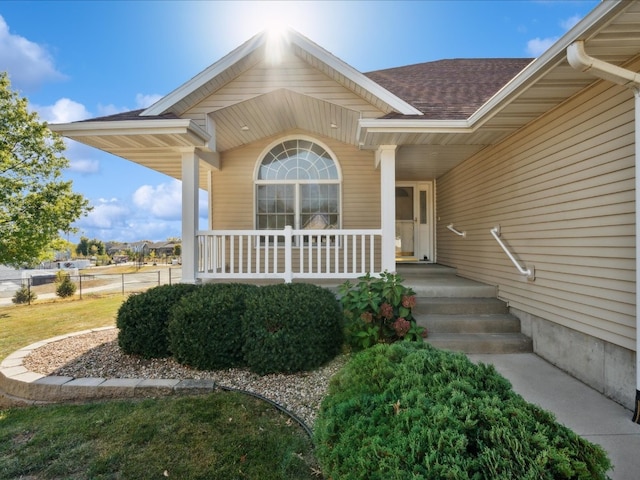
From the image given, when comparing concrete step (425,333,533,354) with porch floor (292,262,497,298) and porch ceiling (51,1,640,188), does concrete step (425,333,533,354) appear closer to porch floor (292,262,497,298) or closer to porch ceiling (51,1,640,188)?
porch floor (292,262,497,298)

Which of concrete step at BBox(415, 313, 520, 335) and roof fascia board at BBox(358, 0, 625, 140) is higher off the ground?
roof fascia board at BBox(358, 0, 625, 140)

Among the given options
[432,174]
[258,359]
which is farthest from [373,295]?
[432,174]

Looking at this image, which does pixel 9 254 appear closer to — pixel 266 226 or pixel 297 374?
pixel 266 226

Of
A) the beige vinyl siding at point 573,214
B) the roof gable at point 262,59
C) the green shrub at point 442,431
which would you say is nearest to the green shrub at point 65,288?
the roof gable at point 262,59

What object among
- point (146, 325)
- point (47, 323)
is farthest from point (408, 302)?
point (47, 323)

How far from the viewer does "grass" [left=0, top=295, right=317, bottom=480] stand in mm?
2387

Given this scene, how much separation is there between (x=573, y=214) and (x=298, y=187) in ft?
15.9

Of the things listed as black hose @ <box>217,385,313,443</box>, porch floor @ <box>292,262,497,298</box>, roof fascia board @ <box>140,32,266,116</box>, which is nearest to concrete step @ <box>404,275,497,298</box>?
porch floor @ <box>292,262,497,298</box>

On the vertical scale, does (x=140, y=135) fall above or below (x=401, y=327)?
above

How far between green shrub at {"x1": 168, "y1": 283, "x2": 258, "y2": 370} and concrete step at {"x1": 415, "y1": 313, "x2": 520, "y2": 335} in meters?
2.47

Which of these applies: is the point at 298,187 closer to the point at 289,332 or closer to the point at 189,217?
the point at 189,217

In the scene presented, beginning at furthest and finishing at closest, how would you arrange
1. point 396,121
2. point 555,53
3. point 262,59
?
point 262,59, point 396,121, point 555,53

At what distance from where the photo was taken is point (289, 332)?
3834 millimetres

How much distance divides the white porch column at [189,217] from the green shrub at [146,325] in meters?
1.02
